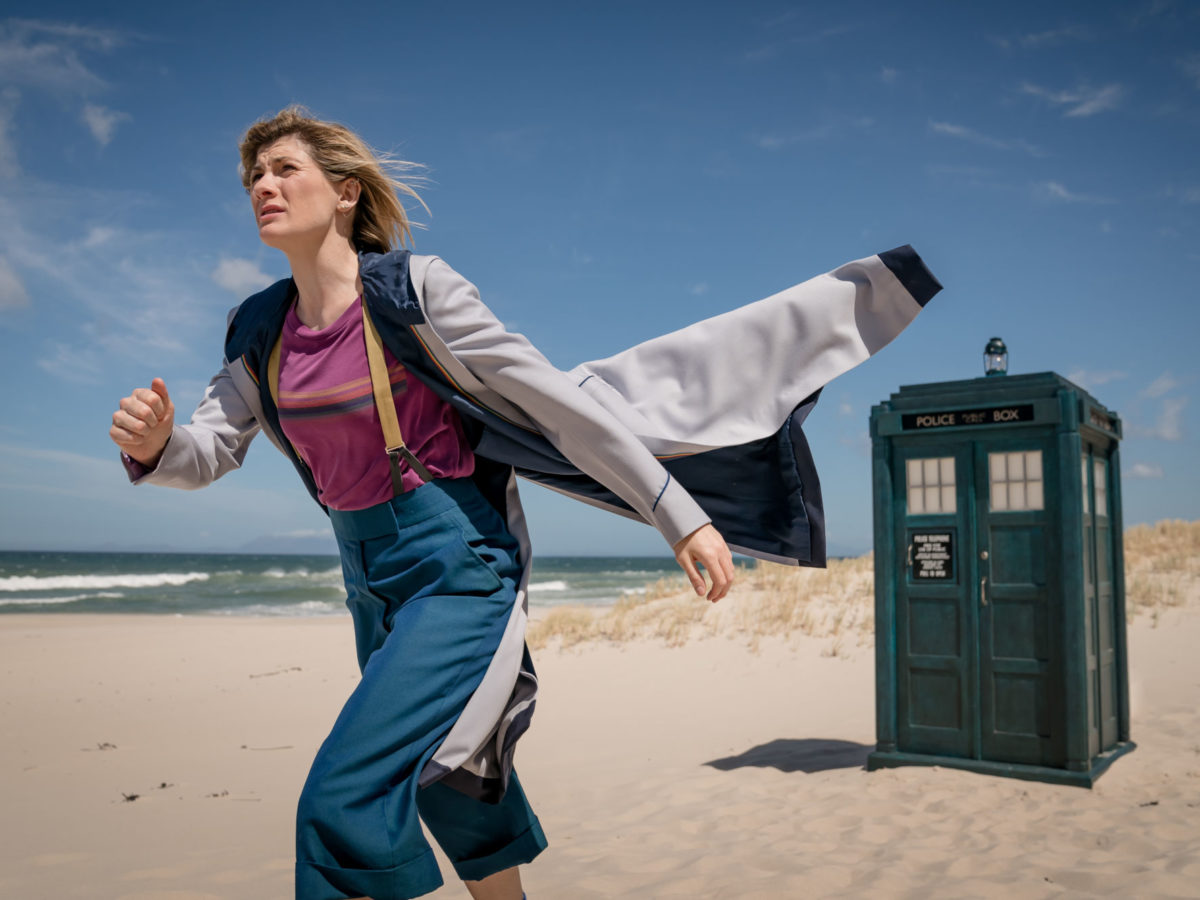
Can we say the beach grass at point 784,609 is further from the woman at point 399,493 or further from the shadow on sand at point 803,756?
the woman at point 399,493

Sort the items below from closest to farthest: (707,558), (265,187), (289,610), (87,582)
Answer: (707,558), (265,187), (289,610), (87,582)

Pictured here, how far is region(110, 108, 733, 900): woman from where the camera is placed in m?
1.90

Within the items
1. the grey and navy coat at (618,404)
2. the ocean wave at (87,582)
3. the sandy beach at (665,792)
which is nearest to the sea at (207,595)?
the ocean wave at (87,582)

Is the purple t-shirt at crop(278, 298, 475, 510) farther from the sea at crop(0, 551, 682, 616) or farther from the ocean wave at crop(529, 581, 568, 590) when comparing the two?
the ocean wave at crop(529, 581, 568, 590)

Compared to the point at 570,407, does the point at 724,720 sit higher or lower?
lower

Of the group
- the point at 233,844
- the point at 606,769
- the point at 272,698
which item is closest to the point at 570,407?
the point at 233,844

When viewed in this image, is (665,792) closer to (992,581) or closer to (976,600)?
(976,600)

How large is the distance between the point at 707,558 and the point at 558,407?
46 centimetres

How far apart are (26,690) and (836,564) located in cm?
1168

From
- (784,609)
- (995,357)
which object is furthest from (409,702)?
(784,609)

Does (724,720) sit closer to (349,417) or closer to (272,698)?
(272,698)

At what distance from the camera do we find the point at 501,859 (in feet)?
7.30

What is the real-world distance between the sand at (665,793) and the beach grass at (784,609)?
50.3 inches

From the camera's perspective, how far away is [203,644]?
13234 mm
